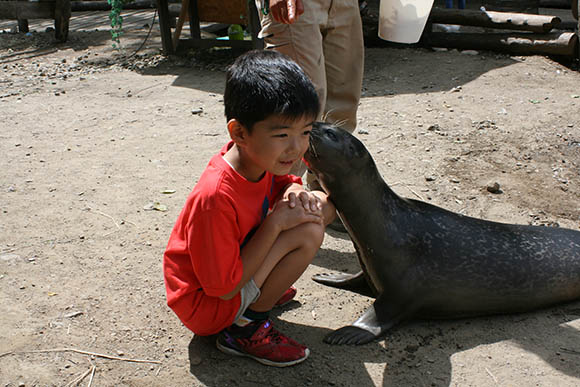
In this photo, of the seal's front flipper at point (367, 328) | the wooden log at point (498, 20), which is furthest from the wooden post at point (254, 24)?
the seal's front flipper at point (367, 328)

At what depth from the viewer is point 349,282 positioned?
3.27m

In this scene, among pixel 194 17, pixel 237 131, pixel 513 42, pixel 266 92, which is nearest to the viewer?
pixel 266 92

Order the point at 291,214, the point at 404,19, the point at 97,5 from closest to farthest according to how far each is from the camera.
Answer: the point at 291,214
the point at 404,19
the point at 97,5

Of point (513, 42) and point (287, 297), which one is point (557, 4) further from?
point (287, 297)

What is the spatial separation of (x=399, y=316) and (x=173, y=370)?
3.55 ft

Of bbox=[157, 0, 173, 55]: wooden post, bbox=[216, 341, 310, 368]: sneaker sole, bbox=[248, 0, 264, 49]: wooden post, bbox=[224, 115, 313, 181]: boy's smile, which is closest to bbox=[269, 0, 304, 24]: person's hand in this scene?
bbox=[224, 115, 313, 181]: boy's smile

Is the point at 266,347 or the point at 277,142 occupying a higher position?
the point at 277,142

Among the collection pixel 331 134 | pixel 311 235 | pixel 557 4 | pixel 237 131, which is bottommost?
pixel 311 235

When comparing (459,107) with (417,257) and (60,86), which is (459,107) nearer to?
(417,257)

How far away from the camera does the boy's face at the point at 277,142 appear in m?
2.34

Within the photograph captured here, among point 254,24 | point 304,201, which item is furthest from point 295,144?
point 254,24

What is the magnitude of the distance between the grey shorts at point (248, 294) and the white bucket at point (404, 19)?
2181mm

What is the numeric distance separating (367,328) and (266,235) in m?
0.74

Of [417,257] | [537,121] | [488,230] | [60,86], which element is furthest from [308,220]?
[60,86]
